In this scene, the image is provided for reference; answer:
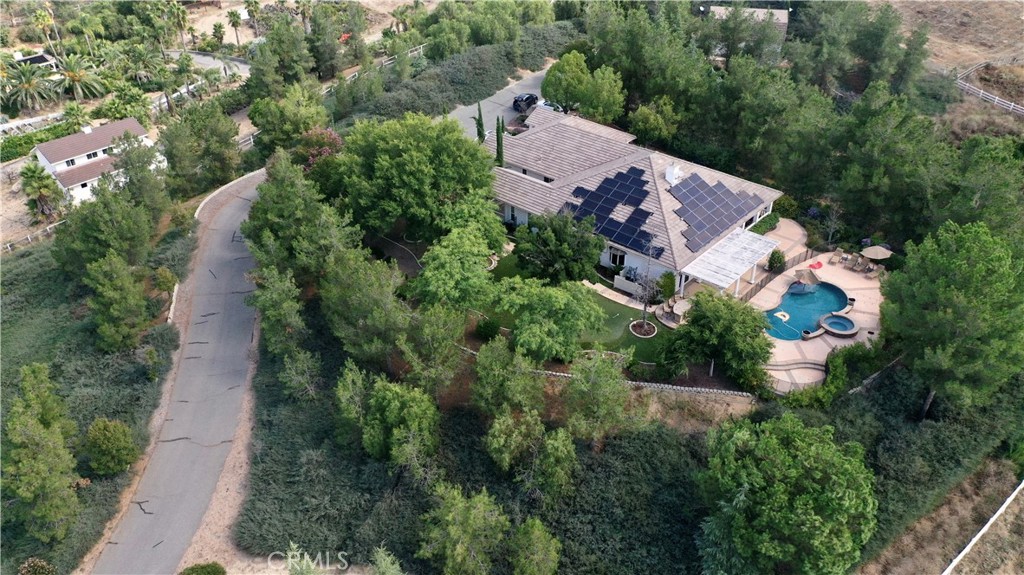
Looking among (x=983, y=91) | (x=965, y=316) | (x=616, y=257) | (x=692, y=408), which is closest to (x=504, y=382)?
(x=692, y=408)

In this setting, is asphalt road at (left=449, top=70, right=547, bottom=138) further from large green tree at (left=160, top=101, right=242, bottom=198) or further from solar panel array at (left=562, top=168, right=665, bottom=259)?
large green tree at (left=160, top=101, right=242, bottom=198)

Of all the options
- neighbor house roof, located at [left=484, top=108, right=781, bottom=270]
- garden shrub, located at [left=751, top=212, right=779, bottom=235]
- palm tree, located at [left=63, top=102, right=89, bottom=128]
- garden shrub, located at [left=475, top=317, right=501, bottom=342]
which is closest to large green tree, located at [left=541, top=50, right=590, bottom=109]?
neighbor house roof, located at [left=484, top=108, right=781, bottom=270]

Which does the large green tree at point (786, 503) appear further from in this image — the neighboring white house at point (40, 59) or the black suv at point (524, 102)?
the neighboring white house at point (40, 59)

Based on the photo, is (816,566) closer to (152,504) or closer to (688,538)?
(688,538)

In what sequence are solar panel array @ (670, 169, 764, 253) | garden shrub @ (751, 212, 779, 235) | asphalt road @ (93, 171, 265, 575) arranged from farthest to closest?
garden shrub @ (751, 212, 779, 235) → solar panel array @ (670, 169, 764, 253) → asphalt road @ (93, 171, 265, 575)


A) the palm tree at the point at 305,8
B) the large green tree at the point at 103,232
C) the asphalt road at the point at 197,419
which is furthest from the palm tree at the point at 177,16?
the large green tree at the point at 103,232

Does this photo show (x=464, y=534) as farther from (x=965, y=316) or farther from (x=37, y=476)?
(x=965, y=316)
